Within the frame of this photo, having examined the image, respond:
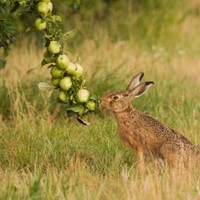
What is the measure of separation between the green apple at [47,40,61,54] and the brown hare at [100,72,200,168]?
114cm

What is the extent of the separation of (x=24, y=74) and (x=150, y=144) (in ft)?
9.85

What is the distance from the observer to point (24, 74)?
8.77 meters

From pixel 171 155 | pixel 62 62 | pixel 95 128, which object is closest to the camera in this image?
pixel 62 62

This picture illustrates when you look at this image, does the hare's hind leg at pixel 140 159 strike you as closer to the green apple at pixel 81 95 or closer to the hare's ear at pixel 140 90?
the hare's ear at pixel 140 90

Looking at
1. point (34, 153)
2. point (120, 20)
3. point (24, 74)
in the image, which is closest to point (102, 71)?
point (24, 74)

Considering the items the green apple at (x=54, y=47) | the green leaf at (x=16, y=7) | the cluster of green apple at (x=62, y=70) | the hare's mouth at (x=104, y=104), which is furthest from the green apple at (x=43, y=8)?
the hare's mouth at (x=104, y=104)

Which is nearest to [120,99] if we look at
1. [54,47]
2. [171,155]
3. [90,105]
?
[171,155]

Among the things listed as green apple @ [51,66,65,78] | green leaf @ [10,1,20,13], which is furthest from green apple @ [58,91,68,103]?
green leaf @ [10,1,20,13]

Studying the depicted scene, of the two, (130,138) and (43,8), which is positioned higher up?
(43,8)

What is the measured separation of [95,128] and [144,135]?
0.93 meters

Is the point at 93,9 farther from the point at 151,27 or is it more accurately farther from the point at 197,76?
the point at 197,76

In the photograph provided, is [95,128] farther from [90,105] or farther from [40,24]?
[40,24]

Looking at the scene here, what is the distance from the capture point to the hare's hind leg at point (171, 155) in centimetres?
583

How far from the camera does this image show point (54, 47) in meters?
5.28
